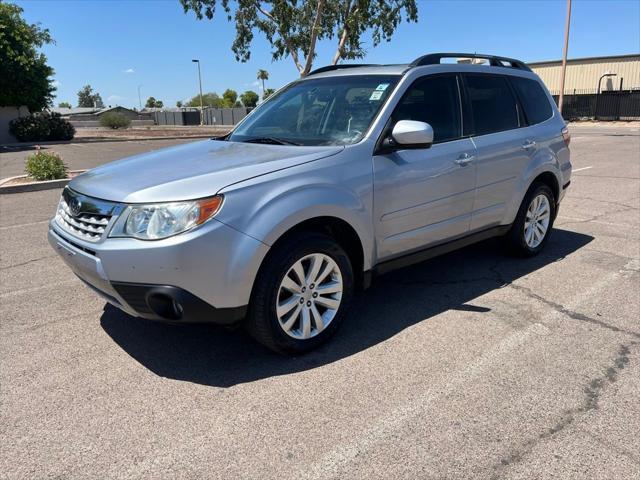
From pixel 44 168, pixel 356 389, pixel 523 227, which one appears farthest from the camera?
pixel 44 168

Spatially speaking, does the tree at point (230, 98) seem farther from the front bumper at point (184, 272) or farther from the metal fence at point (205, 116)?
the front bumper at point (184, 272)

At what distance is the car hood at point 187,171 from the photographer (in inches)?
118

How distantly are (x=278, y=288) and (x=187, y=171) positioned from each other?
3.02ft

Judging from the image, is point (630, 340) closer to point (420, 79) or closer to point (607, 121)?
point (420, 79)

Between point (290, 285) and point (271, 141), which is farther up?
point (271, 141)

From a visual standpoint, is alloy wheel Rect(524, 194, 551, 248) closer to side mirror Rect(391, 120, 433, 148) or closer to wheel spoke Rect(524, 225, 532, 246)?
wheel spoke Rect(524, 225, 532, 246)

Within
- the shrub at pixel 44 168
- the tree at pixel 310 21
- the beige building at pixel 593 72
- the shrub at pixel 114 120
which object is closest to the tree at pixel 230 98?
the shrub at pixel 114 120

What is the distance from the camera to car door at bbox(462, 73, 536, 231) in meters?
4.55

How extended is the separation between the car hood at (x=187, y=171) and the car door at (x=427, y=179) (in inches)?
20.0

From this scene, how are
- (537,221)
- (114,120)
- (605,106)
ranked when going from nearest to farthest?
(537,221), (605,106), (114,120)

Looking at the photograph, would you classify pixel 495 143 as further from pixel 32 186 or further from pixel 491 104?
pixel 32 186

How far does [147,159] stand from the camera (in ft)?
12.6

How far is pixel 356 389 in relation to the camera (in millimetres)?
3062

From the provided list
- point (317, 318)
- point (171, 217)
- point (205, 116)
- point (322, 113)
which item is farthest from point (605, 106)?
point (205, 116)
